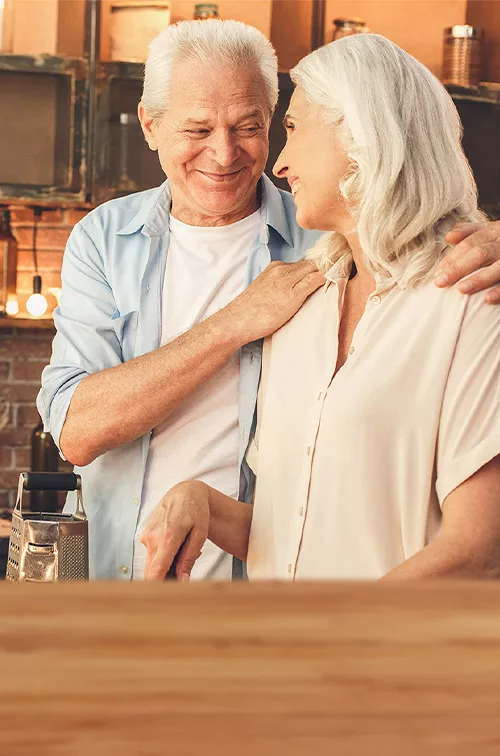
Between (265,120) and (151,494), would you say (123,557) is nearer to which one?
(151,494)

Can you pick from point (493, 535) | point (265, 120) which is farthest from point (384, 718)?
point (265, 120)

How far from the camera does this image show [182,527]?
4.06 ft

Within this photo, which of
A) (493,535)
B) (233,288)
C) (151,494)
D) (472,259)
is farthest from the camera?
(233,288)

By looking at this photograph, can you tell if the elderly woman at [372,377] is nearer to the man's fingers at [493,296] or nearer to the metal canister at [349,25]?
the man's fingers at [493,296]

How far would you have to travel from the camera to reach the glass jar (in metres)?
3.56

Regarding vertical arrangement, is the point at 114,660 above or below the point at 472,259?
above

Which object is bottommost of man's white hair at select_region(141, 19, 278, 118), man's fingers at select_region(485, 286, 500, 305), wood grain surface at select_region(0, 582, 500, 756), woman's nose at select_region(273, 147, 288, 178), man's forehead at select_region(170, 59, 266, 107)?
man's fingers at select_region(485, 286, 500, 305)

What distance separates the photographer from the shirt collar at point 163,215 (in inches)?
65.1

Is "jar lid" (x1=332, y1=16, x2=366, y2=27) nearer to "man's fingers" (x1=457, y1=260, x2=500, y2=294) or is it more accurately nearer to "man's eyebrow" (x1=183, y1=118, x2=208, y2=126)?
"man's eyebrow" (x1=183, y1=118, x2=208, y2=126)

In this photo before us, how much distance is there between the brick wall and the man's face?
2.19 metres

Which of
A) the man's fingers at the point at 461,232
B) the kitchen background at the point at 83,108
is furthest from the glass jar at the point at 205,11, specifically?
the man's fingers at the point at 461,232

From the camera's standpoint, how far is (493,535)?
3.63ft

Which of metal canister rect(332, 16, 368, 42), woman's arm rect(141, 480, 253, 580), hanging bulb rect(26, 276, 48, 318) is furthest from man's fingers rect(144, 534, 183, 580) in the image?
metal canister rect(332, 16, 368, 42)

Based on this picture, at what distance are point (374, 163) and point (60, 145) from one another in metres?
2.42
